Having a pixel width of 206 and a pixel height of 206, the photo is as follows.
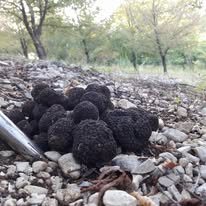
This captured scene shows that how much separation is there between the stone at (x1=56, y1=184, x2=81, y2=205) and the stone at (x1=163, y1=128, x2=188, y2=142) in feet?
4.06

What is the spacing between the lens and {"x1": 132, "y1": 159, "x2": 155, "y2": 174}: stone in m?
2.30

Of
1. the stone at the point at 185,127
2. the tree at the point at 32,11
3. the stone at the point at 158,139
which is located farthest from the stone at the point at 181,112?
the tree at the point at 32,11

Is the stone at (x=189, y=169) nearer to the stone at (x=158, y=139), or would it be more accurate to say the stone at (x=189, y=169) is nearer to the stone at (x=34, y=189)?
the stone at (x=158, y=139)

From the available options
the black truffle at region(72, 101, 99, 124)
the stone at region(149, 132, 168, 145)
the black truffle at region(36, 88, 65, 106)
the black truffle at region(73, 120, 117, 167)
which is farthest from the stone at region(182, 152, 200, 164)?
the black truffle at region(36, 88, 65, 106)

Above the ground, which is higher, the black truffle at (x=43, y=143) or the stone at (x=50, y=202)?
the black truffle at (x=43, y=143)

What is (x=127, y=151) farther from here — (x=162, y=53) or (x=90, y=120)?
(x=162, y=53)

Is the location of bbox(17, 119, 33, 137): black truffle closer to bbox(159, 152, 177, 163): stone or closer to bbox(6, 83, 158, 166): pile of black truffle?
bbox(6, 83, 158, 166): pile of black truffle

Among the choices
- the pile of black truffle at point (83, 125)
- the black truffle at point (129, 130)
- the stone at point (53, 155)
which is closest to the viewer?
the pile of black truffle at point (83, 125)

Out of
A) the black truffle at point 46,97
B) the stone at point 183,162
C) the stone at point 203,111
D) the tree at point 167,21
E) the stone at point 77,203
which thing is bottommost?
the stone at point 203,111

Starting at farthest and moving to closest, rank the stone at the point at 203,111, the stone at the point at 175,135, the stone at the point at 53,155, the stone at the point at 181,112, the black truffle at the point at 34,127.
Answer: the stone at the point at 203,111 < the stone at the point at 181,112 < the stone at the point at 175,135 < the black truffle at the point at 34,127 < the stone at the point at 53,155

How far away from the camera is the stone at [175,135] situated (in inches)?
119

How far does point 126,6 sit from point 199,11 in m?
3.69

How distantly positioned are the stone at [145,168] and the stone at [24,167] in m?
0.74

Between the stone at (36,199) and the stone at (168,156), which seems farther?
the stone at (168,156)
